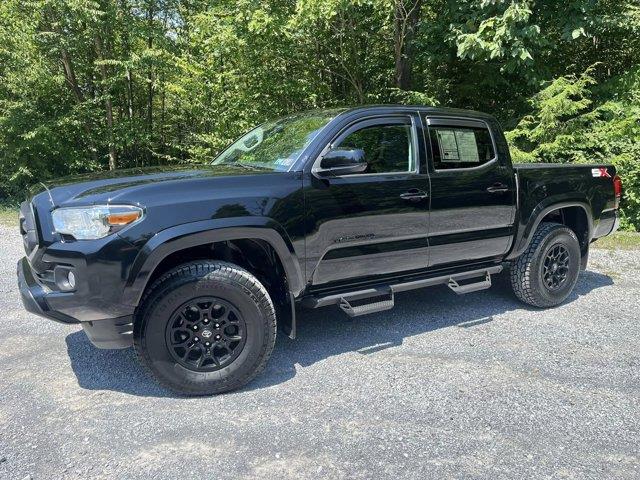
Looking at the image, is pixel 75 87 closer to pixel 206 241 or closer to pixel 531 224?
pixel 206 241

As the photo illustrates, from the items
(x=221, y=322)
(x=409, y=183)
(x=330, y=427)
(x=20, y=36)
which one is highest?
(x=20, y=36)

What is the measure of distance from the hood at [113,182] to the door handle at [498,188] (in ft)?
6.69

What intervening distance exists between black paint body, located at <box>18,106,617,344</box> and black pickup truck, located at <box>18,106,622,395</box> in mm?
10

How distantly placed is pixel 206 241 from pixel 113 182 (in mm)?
731

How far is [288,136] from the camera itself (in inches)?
156

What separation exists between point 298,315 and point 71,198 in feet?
7.75

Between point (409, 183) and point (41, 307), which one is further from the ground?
point (409, 183)

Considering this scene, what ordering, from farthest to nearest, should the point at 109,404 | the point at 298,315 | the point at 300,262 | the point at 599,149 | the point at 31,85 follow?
the point at 31,85 → the point at 599,149 → the point at 298,315 → the point at 300,262 → the point at 109,404

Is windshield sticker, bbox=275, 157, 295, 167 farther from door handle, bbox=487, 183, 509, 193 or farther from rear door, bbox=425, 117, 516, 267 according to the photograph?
door handle, bbox=487, 183, 509, 193

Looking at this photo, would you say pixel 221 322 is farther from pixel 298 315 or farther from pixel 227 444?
pixel 298 315

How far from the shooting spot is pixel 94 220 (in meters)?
2.87

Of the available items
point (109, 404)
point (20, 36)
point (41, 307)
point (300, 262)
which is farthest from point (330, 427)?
point (20, 36)

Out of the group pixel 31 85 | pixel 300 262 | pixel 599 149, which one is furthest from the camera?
pixel 31 85

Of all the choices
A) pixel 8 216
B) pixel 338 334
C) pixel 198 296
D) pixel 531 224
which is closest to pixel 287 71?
pixel 8 216
